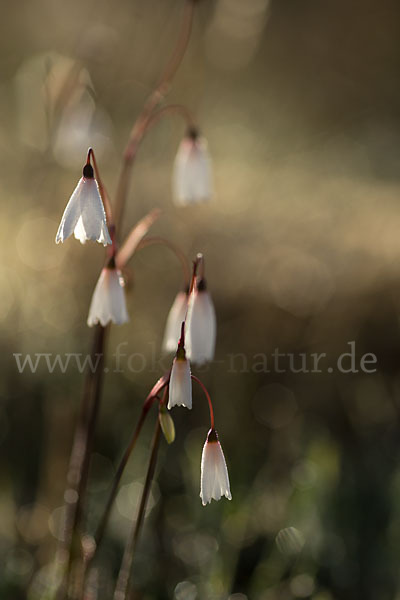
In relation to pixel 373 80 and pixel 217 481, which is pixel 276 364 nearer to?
pixel 217 481

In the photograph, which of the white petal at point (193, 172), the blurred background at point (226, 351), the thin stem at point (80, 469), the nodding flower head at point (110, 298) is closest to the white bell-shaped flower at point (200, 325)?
the nodding flower head at point (110, 298)

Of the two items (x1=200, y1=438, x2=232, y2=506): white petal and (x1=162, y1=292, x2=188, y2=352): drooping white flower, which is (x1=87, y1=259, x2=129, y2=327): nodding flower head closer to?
(x1=162, y1=292, x2=188, y2=352): drooping white flower

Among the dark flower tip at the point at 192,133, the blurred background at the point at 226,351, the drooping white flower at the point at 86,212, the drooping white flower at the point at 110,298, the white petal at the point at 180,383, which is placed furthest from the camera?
the blurred background at the point at 226,351

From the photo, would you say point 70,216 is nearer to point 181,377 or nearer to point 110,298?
point 110,298

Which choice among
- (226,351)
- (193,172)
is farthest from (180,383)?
(226,351)

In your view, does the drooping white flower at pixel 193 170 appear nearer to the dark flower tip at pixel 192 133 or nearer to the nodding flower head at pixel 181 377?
the dark flower tip at pixel 192 133

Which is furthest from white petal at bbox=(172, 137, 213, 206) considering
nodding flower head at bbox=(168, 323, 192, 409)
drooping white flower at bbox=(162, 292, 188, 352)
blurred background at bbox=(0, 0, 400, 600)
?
nodding flower head at bbox=(168, 323, 192, 409)

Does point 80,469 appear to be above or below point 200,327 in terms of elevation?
below
